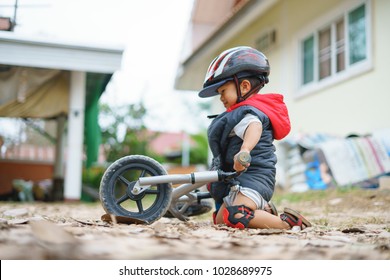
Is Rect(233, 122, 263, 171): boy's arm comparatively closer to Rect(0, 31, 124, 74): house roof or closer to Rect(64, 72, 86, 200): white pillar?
Rect(0, 31, 124, 74): house roof

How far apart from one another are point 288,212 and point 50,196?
20.9 ft

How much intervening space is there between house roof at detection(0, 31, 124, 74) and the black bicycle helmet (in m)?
4.36

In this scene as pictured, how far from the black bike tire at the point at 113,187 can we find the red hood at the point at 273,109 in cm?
49

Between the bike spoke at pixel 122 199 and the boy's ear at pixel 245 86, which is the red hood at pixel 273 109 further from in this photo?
the bike spoke at pixel 122 199

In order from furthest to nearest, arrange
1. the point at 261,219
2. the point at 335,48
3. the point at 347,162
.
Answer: the point at 335,48
the point at 347,162
the point at 261,219

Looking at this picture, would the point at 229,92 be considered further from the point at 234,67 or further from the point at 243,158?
the point at 243,158

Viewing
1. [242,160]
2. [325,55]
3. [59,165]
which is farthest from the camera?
[59,165]

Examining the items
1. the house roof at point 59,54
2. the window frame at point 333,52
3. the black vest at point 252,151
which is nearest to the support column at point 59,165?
the house roof at point 59,54

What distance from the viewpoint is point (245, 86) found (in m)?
2.48

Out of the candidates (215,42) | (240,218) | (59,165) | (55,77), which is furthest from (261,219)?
(215,42)

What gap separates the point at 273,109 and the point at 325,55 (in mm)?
5182

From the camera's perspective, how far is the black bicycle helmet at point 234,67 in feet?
7.93

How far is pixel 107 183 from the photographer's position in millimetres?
2270

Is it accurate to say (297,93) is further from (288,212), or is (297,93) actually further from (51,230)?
(51,230)
